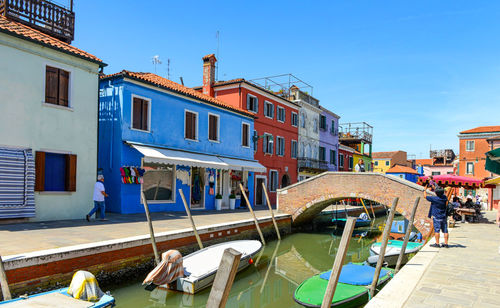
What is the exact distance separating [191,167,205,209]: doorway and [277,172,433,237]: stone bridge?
3989 millimetres

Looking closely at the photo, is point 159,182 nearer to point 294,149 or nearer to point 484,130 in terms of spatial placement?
point 294,149

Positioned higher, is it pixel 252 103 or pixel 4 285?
pixel 252 103

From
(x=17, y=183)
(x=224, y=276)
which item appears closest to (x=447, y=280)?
(x=224, y=276)

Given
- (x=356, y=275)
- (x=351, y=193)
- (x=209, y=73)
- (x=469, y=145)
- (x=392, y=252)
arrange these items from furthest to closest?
(x=469, y=145) < (x=209, y=73) < (x=351, y=193) < (x=392, y=252) < (x=356, y=275)

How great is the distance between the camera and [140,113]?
51.1ft

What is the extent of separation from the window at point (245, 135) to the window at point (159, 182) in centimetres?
646

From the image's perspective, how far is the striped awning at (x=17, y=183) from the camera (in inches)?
404

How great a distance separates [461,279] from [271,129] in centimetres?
2006

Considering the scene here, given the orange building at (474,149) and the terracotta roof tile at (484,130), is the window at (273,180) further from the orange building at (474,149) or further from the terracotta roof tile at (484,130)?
the terracotta roof tile at (484,130)

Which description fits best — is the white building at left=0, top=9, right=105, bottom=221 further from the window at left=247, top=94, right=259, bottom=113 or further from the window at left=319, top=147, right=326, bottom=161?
the window at left=319, top=147, right=326, bottom=161

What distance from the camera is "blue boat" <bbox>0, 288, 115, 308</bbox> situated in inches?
206

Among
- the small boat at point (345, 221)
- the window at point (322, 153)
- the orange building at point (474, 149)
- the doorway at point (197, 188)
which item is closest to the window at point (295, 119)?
the window at point (322, 153)

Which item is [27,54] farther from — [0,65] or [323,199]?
[323,199]

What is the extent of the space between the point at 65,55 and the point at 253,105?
13580 mm
